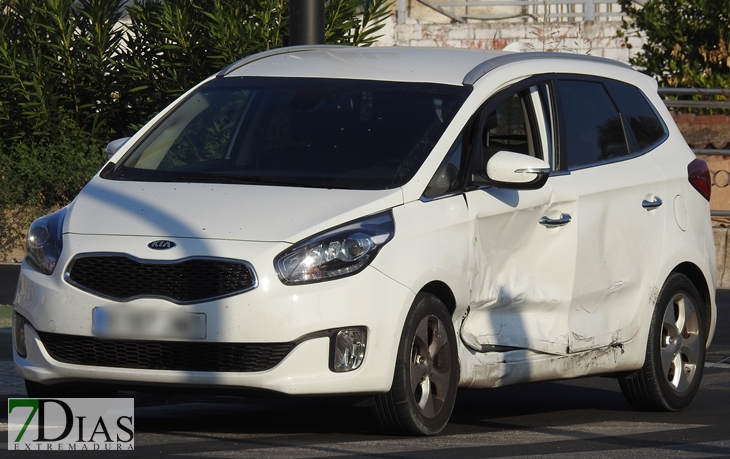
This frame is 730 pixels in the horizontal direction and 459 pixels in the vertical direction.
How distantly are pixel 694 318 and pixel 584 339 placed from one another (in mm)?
1082

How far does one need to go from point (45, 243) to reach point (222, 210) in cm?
82

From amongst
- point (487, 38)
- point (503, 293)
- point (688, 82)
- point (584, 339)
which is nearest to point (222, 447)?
point (503, 293)

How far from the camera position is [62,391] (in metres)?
6.96

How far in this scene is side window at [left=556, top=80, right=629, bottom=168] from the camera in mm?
7770

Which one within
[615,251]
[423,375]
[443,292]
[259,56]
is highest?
[259,56]

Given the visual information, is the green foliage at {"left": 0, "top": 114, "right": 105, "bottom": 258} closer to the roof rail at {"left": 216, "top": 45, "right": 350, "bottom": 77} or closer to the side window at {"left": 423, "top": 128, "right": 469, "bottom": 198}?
the roof rail at {"left": 216, "top": 45, "right": 350, "bottom": 77}

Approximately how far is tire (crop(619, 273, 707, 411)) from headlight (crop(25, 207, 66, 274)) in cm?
313

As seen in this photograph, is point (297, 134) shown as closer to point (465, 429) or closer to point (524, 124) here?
point (524, 124)

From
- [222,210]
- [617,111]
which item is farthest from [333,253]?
[617,111]

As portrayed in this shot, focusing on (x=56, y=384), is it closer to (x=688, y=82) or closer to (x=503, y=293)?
(x=503, y=293)

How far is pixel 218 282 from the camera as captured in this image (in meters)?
6.18

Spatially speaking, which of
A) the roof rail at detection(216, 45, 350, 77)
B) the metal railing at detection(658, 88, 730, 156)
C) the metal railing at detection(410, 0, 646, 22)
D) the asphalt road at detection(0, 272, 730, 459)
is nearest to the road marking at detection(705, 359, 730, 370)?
the asphalt road at detection(0, 272, 730, 459)

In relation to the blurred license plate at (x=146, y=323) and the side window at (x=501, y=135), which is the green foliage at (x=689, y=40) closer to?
the side window at (x=501, y=135)

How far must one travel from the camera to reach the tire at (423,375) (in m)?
6.44
